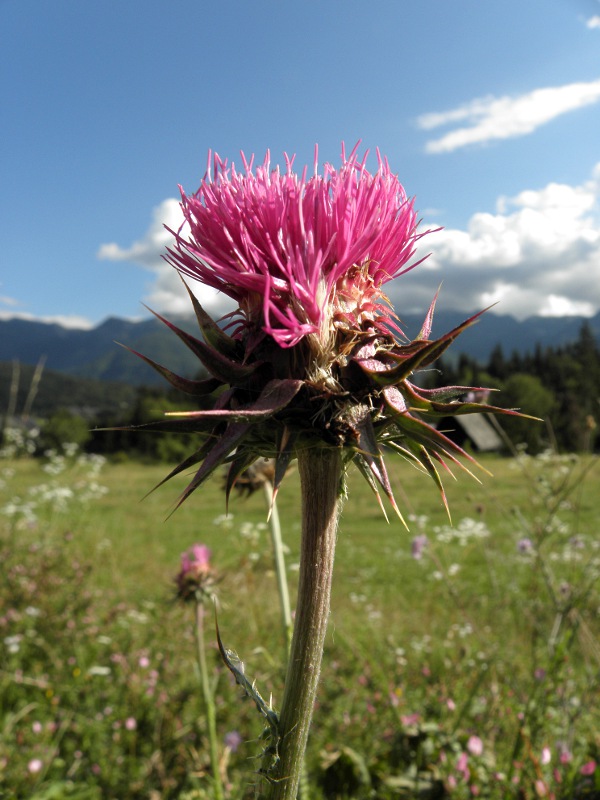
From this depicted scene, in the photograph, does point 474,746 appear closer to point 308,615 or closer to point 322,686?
point 322,686

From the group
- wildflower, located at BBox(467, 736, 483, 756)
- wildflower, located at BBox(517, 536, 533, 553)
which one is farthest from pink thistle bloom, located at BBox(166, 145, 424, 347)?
wildflower, located at BBox(517, 536, 533, 553)

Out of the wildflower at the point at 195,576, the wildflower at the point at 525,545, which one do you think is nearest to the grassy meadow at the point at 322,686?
the wildflower at the point at 525,545

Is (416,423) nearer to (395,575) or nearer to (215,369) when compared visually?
(215,369)

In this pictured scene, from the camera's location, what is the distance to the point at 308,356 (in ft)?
6.18

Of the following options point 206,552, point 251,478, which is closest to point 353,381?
point 251,478

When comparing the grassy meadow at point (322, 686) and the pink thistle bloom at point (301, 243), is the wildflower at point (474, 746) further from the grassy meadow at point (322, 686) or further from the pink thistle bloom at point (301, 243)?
the pink thistle bloom at point (301, 243)

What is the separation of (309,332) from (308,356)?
10 centimetres

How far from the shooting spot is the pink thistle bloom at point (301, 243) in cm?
186

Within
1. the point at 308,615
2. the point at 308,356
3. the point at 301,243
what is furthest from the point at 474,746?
the point at 301,243

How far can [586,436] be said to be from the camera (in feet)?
17.8

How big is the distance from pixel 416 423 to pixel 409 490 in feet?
123

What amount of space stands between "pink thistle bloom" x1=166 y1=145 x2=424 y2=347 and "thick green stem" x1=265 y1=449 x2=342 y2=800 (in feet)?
1.35

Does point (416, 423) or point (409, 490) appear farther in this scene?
point (409, 490)

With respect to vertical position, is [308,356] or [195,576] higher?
[308,356]
